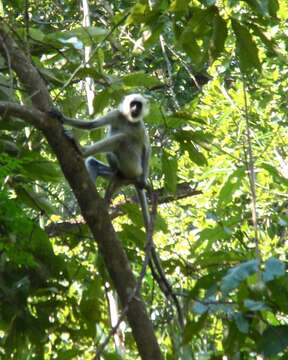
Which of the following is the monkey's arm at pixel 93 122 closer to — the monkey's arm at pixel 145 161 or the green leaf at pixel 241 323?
the monkey's arm at pixel 145 161

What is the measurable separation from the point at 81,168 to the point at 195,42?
2.12 feet

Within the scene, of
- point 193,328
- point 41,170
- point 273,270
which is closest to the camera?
point 273,270

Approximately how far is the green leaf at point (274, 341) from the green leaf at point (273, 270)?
5.2 inches

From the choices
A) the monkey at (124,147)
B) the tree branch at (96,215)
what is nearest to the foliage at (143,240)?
the tree branch at (96,215)

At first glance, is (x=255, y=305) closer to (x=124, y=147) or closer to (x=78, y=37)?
(x=78, y=37)

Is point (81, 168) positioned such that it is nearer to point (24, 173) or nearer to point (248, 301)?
point (24, 173)

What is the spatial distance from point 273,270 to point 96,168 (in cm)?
304

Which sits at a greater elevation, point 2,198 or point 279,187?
point 279,187

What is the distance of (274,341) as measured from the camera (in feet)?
5.61

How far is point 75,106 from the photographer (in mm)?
3703

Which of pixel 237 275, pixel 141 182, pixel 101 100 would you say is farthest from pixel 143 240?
pixel 237 275

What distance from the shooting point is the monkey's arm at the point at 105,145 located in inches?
169

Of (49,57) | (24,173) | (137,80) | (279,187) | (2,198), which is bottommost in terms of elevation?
(2,198)

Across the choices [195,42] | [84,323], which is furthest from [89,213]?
[195,42]
